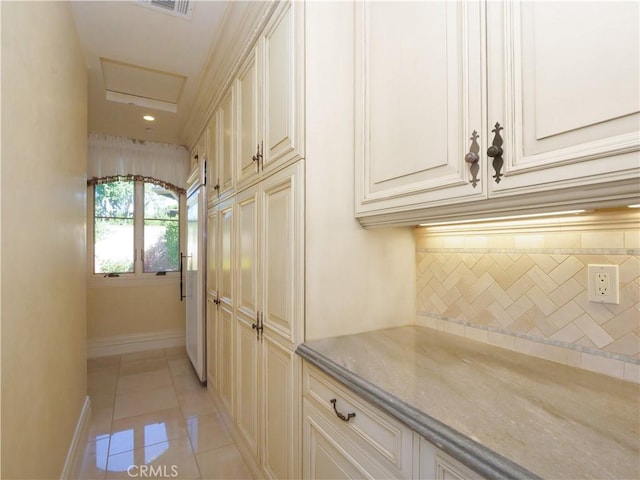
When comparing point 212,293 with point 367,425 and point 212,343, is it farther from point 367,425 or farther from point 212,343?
point 367,425

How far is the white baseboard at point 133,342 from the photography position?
12.5 feet

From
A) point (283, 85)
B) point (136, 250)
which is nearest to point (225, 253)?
point (283, 85)

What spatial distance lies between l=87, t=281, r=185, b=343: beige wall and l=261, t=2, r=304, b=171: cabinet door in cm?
329

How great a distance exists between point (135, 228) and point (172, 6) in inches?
112

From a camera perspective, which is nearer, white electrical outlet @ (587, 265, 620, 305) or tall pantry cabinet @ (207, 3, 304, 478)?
white electrical outlet @ (587, 265, 620, 305)

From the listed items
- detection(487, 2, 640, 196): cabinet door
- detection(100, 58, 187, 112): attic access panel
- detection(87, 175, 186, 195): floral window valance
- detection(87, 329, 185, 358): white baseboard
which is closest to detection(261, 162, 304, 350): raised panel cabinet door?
detection(487, 2, 640, 196): cabinet door

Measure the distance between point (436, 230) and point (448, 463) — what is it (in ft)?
3.23

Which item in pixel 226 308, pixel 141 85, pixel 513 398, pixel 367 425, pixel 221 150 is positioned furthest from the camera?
pixel 141 85

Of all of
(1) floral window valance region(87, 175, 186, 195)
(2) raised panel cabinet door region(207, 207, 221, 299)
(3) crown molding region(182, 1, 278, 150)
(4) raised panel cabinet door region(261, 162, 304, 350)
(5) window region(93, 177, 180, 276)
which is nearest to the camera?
(4) raised panel cabinet door region(261, 162, 304, 350)

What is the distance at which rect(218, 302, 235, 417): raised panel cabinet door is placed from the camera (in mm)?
2152

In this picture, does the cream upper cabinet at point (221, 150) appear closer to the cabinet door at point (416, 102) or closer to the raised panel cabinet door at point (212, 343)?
the raised panel cabinet door at point (212, 343)

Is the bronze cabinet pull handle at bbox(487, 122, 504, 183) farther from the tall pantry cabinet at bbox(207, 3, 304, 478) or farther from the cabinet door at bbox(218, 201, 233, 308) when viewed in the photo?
the cabinet door at bbox(218, 201, 233, 308)

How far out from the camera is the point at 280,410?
57.2 inches

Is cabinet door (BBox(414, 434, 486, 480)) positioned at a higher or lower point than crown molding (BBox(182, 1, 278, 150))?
lower
